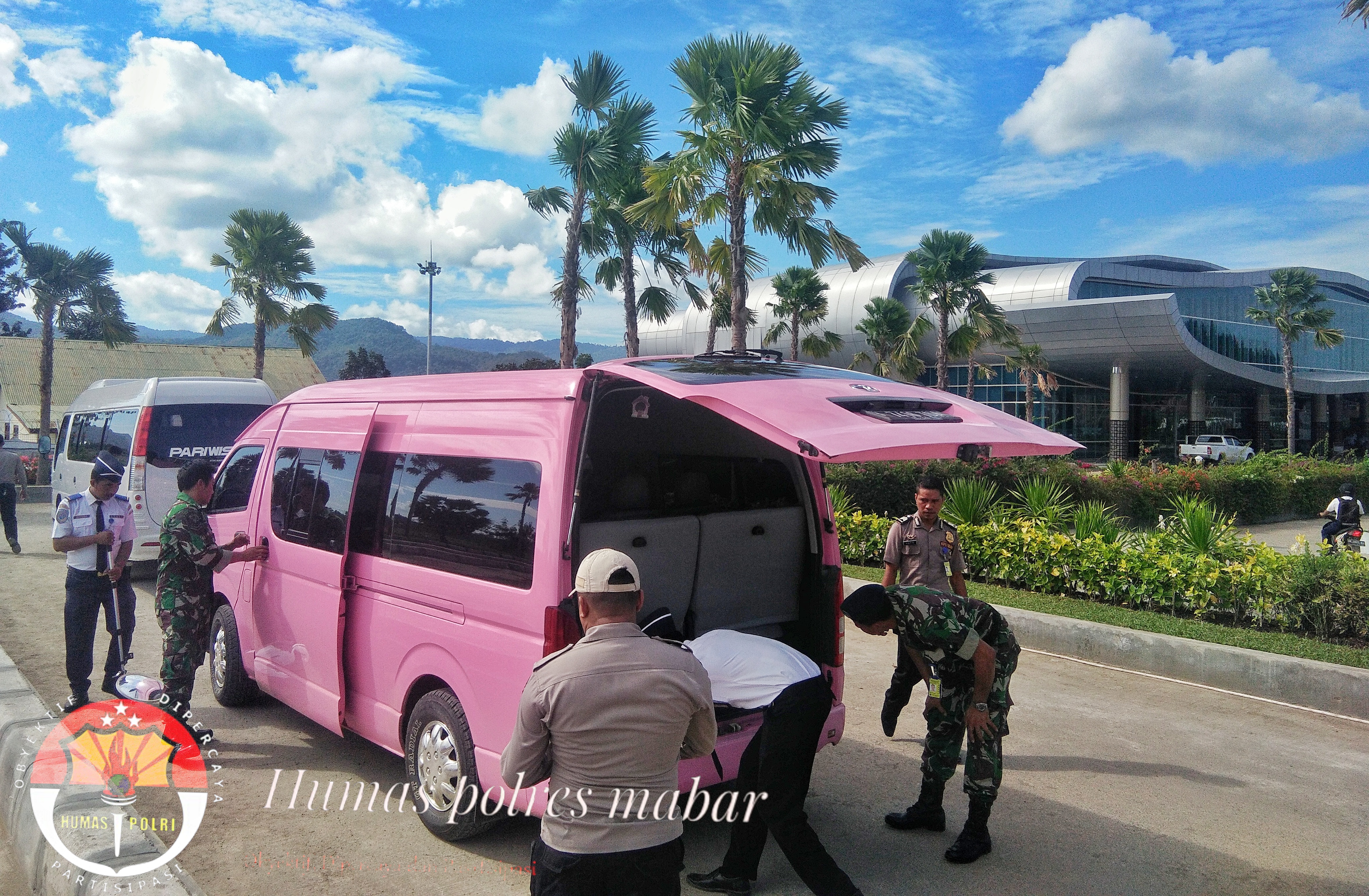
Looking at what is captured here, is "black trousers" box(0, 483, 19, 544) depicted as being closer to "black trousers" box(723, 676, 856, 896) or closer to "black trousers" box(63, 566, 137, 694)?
Result: "black trousers" box(63, 566, 137, 694)

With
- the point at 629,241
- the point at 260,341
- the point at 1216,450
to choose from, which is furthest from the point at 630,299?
the point at 1216,450

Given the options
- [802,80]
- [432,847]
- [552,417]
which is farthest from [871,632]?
[802,80]

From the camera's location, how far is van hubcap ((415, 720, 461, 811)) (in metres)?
3.99

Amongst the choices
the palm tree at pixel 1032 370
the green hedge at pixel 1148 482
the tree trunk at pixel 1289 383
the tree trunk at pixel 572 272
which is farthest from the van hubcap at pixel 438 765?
the tree trunk at pixel 1289 383

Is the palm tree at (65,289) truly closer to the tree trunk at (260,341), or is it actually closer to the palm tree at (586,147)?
the tree trunk at (260,341)

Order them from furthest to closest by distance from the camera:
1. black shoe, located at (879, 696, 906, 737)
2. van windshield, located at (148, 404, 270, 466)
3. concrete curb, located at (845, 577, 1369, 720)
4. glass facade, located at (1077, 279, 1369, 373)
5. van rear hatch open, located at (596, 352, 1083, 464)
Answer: glass facade, located at (1077, 279, 1369, 373) < van windshield, located at (148, 404, 270, 466) < concrete curb, located at (845, 577, 1369, 720) < black shoe, located at (879, 696, 906, 737) < van rear hatch open, located at (596, 352, 1083, 464)

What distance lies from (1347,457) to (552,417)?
3234cm

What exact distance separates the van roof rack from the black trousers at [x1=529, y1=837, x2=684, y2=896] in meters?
2.51

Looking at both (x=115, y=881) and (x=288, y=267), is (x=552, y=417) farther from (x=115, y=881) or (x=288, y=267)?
(x=288, y=267)

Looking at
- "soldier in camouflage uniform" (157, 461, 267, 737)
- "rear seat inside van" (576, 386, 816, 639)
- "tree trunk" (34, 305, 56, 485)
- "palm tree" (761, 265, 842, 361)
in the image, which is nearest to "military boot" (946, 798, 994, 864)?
"rear seat inside van" (576, 386, 816, 639)

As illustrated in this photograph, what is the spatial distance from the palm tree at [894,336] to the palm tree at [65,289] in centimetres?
2683

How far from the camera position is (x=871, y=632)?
384 cm

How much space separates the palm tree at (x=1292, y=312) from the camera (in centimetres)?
4312

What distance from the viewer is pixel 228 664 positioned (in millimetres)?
5945
